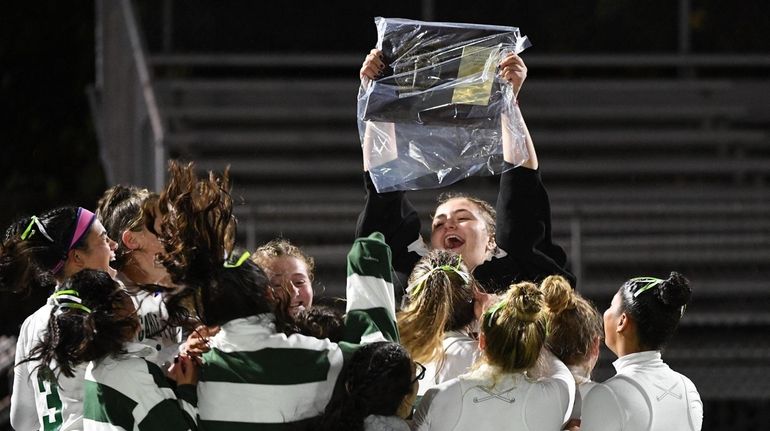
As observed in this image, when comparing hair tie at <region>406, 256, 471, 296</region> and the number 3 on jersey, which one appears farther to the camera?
hair tie at <region>406, 256, 471, 296</region>

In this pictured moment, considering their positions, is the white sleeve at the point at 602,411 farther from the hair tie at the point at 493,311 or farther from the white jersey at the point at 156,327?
the white jersey at the point at 156,327

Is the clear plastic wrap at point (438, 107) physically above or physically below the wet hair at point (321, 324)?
above

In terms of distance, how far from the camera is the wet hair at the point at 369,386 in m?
2.68

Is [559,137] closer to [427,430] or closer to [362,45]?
[362,45]

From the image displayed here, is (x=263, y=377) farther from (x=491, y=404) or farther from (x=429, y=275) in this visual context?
(x=429, y=275)

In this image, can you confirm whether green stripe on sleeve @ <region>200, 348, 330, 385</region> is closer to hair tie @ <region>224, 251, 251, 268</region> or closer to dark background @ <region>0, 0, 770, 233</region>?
hair tie @ <region>224, 251, 251, 268</region>

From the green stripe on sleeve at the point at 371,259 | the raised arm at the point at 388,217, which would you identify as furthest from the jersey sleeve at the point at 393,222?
the green stripe on sleeve at the point at 371,259

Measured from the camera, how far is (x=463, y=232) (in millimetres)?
3693

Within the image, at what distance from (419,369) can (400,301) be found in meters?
0.71

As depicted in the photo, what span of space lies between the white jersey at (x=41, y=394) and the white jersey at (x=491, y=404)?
800 mm

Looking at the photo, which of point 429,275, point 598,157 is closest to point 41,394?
point 429,275

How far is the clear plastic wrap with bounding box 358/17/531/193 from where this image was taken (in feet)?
11.1

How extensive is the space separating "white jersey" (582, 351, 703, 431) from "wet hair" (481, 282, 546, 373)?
19cm

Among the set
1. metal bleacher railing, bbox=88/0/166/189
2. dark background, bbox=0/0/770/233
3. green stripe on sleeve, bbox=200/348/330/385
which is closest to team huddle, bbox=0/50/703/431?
green stripe on sleeve, bbox=200/348/330/385
